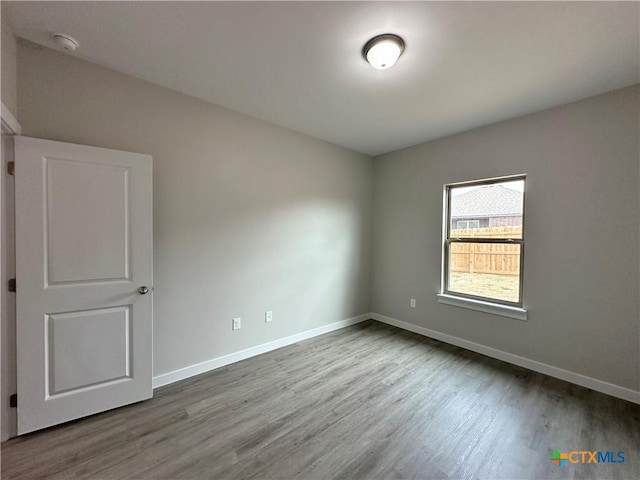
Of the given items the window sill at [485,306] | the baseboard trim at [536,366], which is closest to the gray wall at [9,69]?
the window sill at [485,306]

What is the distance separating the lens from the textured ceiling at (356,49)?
4.96ft

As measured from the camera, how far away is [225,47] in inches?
71.4

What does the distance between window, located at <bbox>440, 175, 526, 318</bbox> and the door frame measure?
4.09 metres

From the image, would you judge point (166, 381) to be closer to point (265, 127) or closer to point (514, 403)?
point (265, 127)

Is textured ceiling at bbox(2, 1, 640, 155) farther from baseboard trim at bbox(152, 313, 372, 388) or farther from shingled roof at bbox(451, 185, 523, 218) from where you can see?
baseboard trim at bbox(152, 313, 372, 388)

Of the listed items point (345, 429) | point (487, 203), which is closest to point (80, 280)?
point (345, 429)

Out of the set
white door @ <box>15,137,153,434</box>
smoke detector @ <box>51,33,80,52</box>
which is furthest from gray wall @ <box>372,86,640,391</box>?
smoke detector @ <box>51,33,80,52</box>

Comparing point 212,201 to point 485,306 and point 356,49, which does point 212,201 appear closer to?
point 356,49

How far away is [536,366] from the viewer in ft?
8.68

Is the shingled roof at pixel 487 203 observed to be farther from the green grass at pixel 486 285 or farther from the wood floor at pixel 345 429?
the wood floor at pixel 345 429

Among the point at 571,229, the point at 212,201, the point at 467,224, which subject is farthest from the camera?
the point at 467,224

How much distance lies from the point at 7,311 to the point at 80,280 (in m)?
0.39

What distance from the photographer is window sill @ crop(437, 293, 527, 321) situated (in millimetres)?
2756

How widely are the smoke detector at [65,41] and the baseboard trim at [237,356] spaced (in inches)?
105
